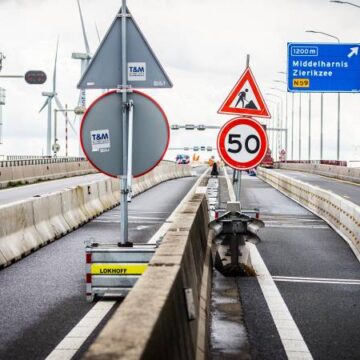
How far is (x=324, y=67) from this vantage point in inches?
1612

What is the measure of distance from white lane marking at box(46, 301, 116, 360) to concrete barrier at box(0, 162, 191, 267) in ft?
11.7

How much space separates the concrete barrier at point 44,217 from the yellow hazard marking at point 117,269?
318 cm

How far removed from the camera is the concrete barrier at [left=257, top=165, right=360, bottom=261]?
52.4ft

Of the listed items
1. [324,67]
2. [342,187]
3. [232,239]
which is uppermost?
[324,67]

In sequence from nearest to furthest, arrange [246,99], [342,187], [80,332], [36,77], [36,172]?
[80,332], [246,99], [342,187], [36,172], [36,77]

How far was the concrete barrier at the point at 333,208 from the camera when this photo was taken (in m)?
16.0

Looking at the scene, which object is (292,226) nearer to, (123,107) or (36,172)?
(123,107)

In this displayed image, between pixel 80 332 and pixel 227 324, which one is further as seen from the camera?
pixel 227 324

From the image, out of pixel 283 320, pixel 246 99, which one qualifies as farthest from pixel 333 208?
pixel 283 320

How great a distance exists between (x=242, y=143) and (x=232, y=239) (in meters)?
1.32

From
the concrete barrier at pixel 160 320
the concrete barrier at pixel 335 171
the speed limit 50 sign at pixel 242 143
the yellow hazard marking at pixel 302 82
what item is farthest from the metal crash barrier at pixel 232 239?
the concrete barrier at pixel 335 171

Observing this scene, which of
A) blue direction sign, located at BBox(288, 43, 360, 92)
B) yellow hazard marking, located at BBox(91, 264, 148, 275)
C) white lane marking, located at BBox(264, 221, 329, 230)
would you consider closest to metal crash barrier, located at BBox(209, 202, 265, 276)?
yellow hazard marking, located at BBox(91, 264, 148, 275)

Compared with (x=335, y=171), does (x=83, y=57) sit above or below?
above

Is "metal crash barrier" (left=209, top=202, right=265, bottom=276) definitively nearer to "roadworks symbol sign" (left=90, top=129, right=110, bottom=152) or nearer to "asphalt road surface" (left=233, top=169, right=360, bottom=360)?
"asphalt road surface" (left=233, top=169, right=360, bottom=360)
